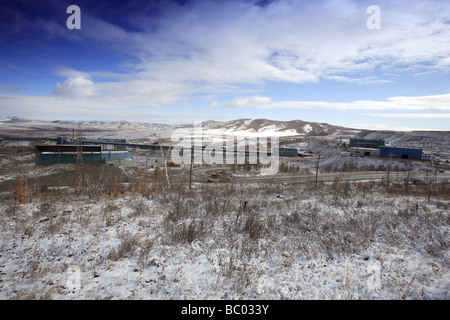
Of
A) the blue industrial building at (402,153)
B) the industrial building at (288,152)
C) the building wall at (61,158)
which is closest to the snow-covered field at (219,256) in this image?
the building wall at (61,158)

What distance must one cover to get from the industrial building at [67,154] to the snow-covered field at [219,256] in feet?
112

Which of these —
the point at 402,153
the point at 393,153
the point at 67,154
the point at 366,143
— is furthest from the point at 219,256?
the point at 366,143

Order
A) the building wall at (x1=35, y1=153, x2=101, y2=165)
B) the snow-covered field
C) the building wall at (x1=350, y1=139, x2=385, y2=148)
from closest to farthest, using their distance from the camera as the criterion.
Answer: the snow-covered field, the building wall at (x1=35, y1=153, x2=101, y2=165), the building wall at (x1=350, y1=139, x2=385, y2=148)

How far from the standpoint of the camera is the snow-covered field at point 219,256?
4535 mm

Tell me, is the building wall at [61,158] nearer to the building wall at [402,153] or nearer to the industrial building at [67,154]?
the industrial building at [67,154]

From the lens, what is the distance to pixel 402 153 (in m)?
43.2

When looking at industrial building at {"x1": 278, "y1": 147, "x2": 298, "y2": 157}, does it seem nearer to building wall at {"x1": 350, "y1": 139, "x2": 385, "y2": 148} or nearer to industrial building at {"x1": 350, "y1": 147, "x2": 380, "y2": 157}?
industrial building at {"x1": 350, "y1": 147, "x2": 380, "y2": 157}

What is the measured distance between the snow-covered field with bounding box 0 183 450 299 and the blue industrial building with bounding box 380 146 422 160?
137 feet

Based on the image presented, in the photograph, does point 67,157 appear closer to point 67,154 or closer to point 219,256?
point 67,154

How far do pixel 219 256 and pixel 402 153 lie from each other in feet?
168

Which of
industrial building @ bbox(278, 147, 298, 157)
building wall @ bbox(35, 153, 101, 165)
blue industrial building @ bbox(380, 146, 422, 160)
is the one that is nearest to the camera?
building wall @ bbox(35, 153, 101, 165)

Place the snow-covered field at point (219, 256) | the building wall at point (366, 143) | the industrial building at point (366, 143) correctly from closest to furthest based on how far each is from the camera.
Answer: the snow-covered field at point (219, 256) → the industrial building at point (366, 143) → the building wall at point (366, 143)

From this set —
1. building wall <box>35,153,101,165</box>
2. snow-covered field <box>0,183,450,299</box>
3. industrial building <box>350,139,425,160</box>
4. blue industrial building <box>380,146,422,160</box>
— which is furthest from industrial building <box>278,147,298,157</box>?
snow-covered field <box>0,183,450,299</box>

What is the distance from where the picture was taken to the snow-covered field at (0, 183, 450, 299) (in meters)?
4.54
